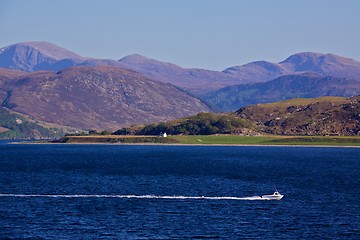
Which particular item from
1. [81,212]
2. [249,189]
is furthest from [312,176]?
[81,212]

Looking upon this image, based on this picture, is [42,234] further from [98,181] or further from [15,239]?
[98,181]

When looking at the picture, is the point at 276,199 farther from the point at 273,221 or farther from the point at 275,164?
the point at 275,164

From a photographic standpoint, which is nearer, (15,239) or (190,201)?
(15,239)

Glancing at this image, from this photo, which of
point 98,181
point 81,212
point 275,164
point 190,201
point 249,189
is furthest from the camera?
point 275,164

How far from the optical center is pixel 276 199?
101 metres

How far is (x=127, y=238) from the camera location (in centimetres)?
7200

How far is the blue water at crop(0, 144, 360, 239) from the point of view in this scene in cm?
7594

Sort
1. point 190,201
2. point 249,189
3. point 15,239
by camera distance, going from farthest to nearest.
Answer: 1. point 249,189
2. point 190,201
3. point 15,239

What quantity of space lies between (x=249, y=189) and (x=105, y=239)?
158 ft

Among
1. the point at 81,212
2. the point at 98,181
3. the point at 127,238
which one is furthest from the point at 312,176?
the point at 127,238

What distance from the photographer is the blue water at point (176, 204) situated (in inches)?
2990

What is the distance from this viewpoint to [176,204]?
313ft

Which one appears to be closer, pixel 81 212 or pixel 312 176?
pixel 81 212

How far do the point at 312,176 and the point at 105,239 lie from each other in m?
77.0
